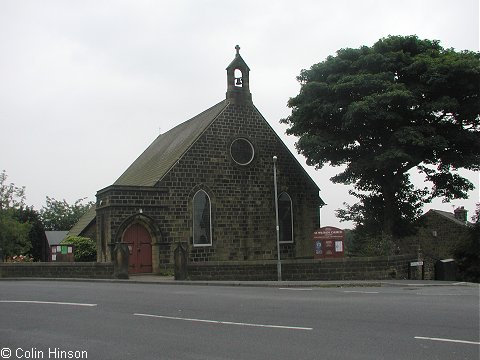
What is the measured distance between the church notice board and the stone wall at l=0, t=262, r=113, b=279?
29.5 feet

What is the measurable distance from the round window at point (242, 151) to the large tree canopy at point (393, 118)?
2761mm

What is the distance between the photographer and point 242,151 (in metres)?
30.2

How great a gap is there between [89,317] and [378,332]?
5.52 metres

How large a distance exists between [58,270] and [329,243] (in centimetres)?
1167

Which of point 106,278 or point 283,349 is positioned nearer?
point 283,349

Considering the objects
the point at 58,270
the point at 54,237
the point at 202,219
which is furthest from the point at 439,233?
the point at 54,237

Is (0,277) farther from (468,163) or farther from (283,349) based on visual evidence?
(468,163)

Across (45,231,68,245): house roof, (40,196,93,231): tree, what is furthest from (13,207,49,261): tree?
(40,196,93,231): tree

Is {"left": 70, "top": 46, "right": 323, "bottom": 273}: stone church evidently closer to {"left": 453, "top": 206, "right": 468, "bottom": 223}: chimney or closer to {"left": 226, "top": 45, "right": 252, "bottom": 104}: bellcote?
{"left": 226, "top": 45, "right": 252, "bottom": 104}: bellcote

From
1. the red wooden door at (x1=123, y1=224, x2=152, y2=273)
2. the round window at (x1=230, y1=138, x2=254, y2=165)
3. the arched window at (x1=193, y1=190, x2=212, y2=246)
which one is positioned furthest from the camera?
the round window at (x1=230, y1=138, x2=254, y2=165)

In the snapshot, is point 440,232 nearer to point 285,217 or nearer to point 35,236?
point 285,217

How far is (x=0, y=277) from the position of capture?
23.0 meters

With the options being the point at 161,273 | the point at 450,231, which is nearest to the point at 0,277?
the point at 161,273

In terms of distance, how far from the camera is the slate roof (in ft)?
94.8
